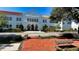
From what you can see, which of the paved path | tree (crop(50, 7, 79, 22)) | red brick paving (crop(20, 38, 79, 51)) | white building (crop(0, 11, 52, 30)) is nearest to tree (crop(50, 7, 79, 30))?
tree (crop(50, 7, 79, 22))

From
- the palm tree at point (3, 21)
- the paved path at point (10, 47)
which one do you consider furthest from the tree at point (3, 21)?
the paved path at point (10, 47)

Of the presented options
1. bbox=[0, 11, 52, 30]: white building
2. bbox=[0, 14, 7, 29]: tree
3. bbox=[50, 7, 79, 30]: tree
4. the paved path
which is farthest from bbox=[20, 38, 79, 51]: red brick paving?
bbox=[0, 14, 7, 29]: tree

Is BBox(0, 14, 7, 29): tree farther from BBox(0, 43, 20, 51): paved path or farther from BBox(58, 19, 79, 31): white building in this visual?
BBox(58, 19, 79, 31): white building

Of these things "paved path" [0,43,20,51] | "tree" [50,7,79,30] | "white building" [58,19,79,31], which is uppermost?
"tree" [50,7,79,30]

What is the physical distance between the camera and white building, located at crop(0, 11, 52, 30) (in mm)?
5312

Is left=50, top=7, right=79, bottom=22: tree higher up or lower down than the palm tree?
higher up

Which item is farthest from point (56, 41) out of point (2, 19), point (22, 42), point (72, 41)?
point (2, 19)

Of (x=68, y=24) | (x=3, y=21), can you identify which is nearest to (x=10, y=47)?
(x=3, y=21)

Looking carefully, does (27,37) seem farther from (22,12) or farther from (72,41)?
(72,41)

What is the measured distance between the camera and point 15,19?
17.5ft

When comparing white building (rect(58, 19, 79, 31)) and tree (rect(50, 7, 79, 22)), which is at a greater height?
tree (rect(50, 7, 79, 22))

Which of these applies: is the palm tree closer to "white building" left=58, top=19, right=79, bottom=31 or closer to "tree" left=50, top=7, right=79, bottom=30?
"tree" left=50, top=7, right=79, bottom=30
